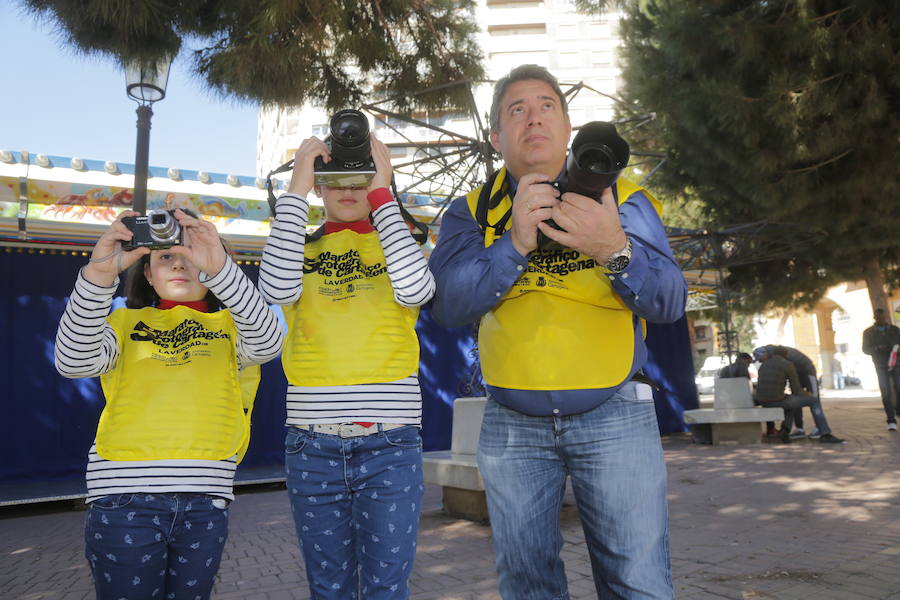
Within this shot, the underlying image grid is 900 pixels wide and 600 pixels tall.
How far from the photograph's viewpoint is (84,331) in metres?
1.59

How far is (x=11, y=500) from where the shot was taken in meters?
5.96

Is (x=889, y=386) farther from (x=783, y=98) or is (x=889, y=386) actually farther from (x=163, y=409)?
(x=163, y=409)

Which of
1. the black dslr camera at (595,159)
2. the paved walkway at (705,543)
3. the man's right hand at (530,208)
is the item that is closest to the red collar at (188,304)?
the man's right hand at (530,208)

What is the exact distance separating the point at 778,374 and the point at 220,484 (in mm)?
8391

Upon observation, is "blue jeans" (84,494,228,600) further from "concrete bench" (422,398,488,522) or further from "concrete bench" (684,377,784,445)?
"concrete bench" (684,377,784,445)

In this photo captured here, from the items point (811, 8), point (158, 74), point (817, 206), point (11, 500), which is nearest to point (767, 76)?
point (811, 8)

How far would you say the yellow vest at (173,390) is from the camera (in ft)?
5.40

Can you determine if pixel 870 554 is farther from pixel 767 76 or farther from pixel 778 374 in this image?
pixel 778 374

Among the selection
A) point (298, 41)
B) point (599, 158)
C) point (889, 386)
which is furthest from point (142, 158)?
point (889, 386)

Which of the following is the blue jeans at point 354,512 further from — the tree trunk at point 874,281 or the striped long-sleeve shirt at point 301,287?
the tree trunk at point 874,281

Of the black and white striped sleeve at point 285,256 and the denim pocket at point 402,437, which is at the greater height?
the black and white striped sleeve at point 285,256

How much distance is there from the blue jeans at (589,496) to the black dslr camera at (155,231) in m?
0.94

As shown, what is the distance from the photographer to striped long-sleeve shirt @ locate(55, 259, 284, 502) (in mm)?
1585

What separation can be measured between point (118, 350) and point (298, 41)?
319 centimetres
